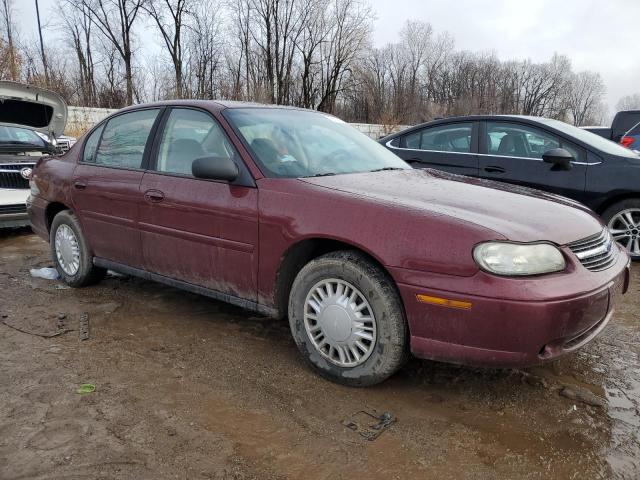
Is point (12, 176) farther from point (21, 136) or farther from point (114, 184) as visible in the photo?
point (114, 184)

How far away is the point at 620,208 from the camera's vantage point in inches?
205

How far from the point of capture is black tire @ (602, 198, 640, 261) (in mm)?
5172

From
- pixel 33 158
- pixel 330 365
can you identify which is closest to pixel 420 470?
pixel 330 365

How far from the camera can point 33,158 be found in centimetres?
676

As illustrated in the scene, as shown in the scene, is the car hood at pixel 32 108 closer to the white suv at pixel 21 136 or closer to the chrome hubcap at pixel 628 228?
the white suv at pixel 21 136

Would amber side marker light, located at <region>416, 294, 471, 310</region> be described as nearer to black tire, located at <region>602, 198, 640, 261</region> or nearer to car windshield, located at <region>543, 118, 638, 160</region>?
black tire, located at <region>602, 198, 640, 261</region>

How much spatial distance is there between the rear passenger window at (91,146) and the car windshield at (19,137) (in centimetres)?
341

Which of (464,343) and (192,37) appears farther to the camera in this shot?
(192,37)

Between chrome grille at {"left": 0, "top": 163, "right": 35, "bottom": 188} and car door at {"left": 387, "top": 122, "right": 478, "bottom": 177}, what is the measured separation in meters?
4.71

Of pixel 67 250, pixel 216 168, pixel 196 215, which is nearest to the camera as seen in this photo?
pixel 216 168

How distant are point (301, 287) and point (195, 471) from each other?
1.12 m

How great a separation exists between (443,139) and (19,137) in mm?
5934

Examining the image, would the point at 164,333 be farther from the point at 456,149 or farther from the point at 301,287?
the point at 456,149

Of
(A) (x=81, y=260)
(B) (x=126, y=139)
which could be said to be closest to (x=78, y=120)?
(A) (x=81, y=260)
